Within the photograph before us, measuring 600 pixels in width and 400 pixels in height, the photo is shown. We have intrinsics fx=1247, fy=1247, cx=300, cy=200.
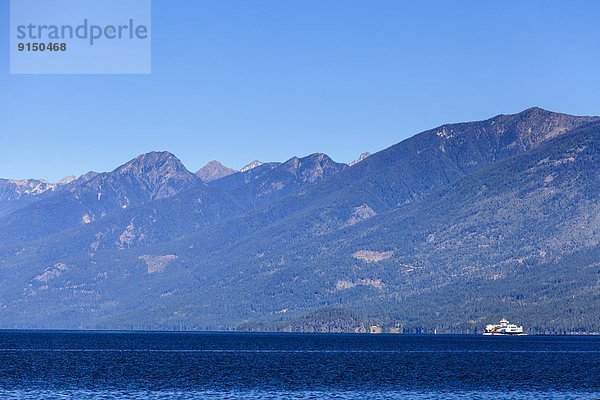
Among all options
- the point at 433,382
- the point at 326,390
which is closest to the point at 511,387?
the point at 433,382

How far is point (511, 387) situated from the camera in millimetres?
180250

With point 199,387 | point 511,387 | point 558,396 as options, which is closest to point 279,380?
point 199,387

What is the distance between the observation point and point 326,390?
169500 mm

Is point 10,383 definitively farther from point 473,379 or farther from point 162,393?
point 473,379

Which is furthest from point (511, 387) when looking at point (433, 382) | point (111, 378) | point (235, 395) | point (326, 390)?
point (111, 378)

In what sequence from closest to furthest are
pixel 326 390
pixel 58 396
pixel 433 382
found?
pixel 58 396
pixel 326 390
pixel 433 382

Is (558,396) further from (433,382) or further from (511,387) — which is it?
(433,382)

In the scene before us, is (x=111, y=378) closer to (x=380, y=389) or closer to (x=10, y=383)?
(x=10, y=383)

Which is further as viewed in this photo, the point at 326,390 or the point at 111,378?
the point at 111,378

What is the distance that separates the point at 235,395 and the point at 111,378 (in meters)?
39.5

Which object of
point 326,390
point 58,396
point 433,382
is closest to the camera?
point 58,396

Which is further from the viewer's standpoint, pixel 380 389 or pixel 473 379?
pixel 473 379

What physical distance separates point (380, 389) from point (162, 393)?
1231 inches

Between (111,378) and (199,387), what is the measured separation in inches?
1044
